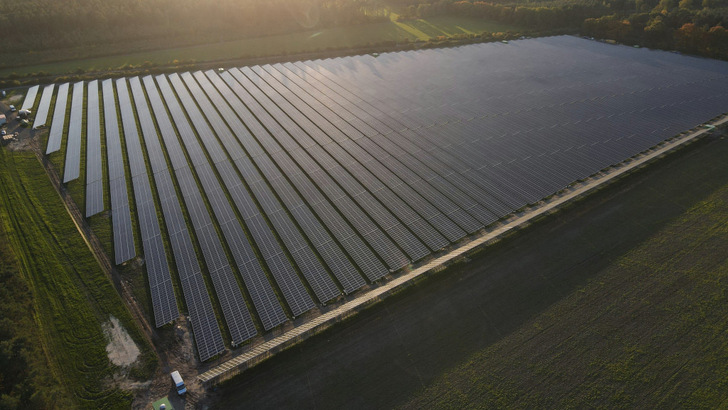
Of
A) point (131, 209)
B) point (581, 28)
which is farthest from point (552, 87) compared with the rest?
point (131, 209)

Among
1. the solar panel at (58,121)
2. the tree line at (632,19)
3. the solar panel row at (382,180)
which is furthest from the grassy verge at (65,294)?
the tree line at (632,19)

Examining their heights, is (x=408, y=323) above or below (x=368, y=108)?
below

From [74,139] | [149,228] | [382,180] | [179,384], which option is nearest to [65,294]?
[149,228]

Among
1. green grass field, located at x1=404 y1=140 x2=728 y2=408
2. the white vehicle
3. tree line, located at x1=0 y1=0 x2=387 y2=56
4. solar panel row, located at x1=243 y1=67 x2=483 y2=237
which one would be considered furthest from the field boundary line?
tree line, located at x1=0 y1=0 x2=387 y2=56

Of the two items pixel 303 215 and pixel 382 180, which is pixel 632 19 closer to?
pixel 382 180

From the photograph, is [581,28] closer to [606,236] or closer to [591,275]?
[606,236]

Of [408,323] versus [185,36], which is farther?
[185,36]
